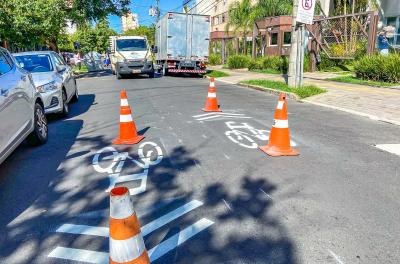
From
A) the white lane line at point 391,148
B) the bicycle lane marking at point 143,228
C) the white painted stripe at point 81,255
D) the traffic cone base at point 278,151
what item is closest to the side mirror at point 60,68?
the bicycle lane marking at point 143,228

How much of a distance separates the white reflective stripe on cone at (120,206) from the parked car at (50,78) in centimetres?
647

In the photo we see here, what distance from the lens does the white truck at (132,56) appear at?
1995 centimetres

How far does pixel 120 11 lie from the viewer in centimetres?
2695

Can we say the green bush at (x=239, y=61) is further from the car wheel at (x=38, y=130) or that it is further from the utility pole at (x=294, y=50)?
the car wheel at (x=38, y=130)

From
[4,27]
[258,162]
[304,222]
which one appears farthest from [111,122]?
[4,27]

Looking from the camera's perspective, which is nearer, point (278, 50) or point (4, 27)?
point (4, 27)

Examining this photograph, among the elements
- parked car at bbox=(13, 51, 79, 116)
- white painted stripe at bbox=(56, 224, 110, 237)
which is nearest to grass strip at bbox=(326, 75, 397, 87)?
parked car at bbox=(13, 51, 79, 116)

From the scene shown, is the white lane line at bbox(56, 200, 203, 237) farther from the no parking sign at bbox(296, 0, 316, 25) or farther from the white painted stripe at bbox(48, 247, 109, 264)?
the no parking sign at bbox(296, 0, 316, 25)

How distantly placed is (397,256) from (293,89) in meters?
9.79

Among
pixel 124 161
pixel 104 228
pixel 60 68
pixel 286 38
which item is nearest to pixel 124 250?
pixel 104 228

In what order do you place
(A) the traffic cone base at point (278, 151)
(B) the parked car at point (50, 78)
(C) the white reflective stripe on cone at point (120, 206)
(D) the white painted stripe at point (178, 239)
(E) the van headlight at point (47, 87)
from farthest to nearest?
(B) the parked car at point (50, 78) < (E) the van headlight at point (47, 87) < (A) the traffic cone base at point (278, 151) < (D) the white painted stripe at point (178, 239) < (C) the white reflective stripe on cone at point (120, 206)

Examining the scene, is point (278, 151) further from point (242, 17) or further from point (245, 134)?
point (242, 17)

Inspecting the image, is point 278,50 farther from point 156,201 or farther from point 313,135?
point 156,201

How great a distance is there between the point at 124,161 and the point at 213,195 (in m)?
1.76
